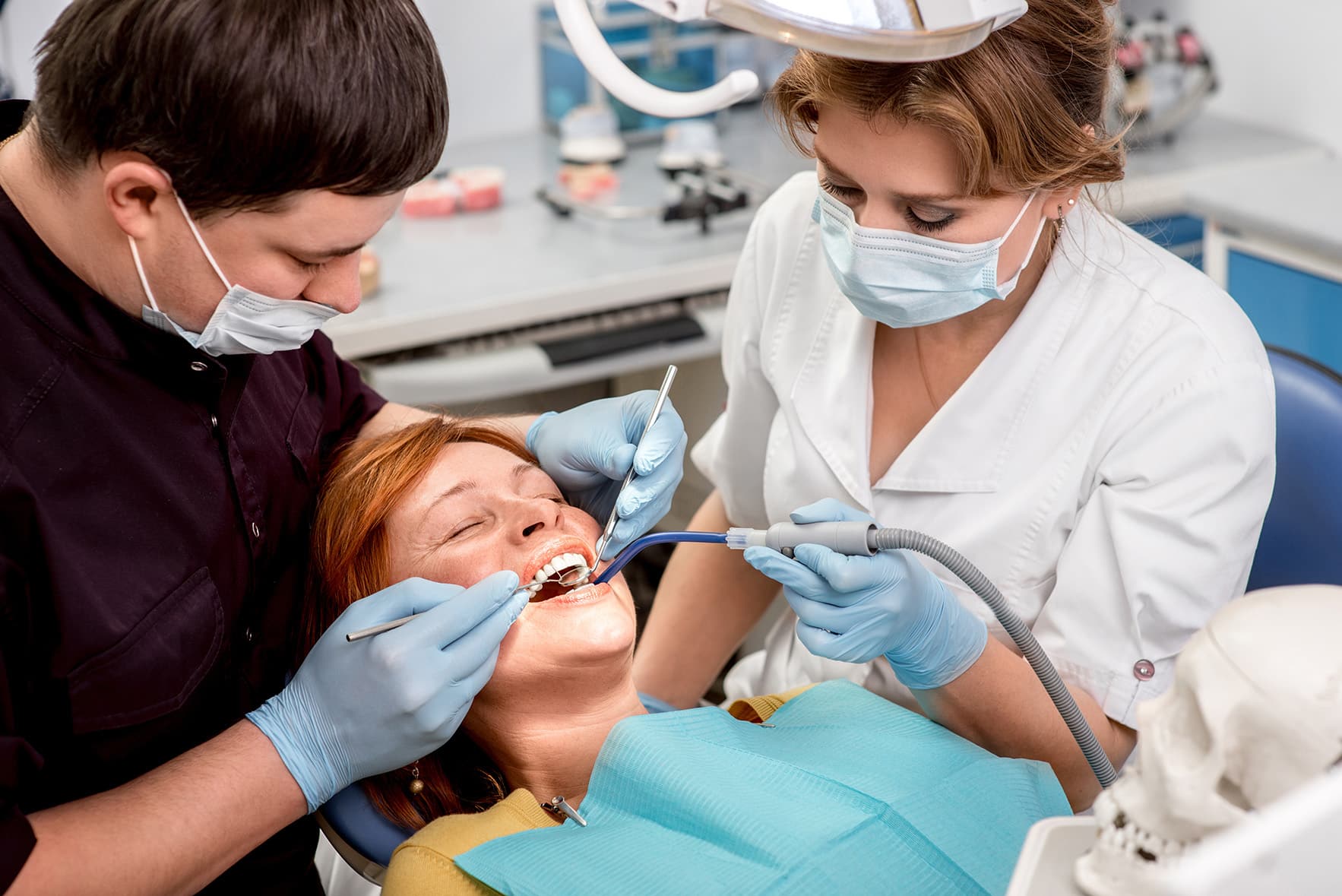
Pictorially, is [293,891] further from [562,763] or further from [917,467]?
[917,467]

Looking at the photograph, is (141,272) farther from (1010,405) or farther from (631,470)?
(1010,405)

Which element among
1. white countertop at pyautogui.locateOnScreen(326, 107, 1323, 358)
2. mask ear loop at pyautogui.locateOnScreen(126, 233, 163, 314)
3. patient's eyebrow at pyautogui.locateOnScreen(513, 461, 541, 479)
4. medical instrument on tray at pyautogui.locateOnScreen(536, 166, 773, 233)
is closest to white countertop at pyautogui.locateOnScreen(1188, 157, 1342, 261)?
white countertop at pyautogui.locateOnScreen(326, 107, 1323, 358)

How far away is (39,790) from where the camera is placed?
3.81 ft

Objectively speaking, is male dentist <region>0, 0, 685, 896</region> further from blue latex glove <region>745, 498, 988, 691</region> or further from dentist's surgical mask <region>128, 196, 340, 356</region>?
blue latex glove <region>745, 498, 988, 691</region>

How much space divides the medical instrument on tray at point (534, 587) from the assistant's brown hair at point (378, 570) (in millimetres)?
198

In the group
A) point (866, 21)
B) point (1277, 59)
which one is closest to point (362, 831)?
point (866, 21)

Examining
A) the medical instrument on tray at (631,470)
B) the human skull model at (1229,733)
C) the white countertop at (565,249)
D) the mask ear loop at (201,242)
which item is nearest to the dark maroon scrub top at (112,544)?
the mask ear loop at (201,242)

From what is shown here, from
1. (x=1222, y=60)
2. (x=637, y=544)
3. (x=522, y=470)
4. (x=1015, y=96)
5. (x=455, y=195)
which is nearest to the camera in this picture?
(x=1015, y=96)

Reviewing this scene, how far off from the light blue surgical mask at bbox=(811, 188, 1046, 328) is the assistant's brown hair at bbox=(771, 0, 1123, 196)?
0.07 meters

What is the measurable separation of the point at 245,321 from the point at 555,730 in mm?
579

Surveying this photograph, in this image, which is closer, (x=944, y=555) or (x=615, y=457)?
(x=944, y=555)

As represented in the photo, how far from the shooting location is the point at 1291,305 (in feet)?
8.63

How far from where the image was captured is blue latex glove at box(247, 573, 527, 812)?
1211mm

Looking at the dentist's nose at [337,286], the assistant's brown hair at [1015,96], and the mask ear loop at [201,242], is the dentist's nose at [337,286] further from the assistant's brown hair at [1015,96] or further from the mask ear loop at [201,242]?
Result: the assistant's brown hair at [1015,96]
